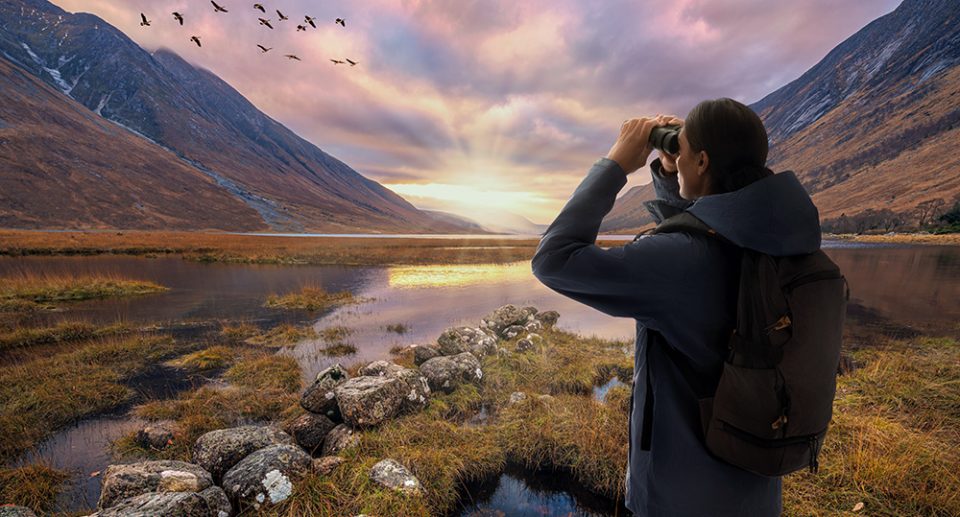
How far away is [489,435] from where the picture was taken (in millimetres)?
7000

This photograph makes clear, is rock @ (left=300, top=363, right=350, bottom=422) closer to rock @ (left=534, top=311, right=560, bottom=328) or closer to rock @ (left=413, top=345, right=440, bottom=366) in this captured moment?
rock @ (left=413, top=345, right=440, bottom=366)

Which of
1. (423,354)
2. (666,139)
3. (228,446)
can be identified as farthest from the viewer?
(423,354)

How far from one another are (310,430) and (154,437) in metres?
2.91

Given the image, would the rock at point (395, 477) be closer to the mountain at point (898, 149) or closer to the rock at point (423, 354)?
the rock at point (423, 354)

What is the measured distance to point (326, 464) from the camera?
552 centimetres

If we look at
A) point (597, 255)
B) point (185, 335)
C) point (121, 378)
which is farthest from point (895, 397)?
point (185, 335)

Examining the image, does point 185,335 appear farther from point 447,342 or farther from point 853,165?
point 853,165

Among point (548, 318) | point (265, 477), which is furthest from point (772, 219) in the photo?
point (548, 318)

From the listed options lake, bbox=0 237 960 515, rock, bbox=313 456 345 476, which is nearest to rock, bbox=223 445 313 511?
rock, bbox=313 456 345 476

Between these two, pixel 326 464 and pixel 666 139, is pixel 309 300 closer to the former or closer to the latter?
pixel 326 464

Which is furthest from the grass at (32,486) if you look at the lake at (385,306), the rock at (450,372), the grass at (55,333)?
the grass at (55,333)

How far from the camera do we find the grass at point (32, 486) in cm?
520

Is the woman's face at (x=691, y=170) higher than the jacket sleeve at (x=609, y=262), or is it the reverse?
the woman's face at (x=691, y=170)

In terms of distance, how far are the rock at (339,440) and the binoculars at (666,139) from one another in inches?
259
